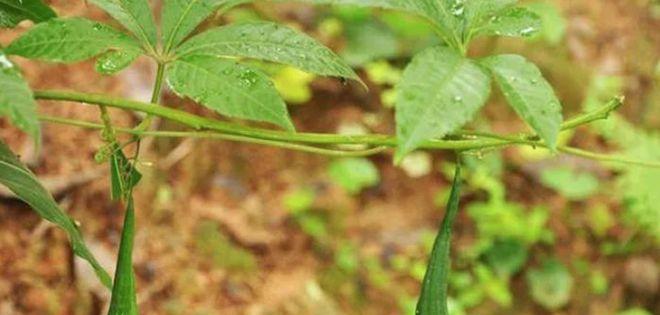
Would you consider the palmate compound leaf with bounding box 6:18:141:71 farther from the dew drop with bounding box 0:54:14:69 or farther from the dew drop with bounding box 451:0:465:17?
the dew drop with bounding box 451:0:465:17

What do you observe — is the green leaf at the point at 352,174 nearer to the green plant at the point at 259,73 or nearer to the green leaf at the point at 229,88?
the green plant at the point at 259,73

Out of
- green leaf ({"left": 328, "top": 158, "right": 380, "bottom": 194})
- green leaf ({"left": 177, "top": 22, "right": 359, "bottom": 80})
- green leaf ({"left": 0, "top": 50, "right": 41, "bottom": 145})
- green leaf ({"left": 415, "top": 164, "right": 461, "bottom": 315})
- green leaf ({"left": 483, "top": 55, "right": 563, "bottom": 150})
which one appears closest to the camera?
green leaf ({"left": 0, "top": 50, "right": 41, "bottom": 145})

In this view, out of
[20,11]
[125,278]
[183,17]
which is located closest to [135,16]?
[183,17]

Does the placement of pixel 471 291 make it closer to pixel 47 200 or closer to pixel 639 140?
pixel 639 140

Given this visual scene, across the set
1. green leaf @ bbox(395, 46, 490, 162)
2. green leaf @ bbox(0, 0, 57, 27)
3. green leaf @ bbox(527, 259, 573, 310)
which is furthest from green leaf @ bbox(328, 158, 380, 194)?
green leaf @ bbox(395, 46, 490, 162)

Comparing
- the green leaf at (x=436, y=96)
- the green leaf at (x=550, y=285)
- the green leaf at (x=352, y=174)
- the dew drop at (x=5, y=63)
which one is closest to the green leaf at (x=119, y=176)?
the dew drop at (x=5, y=63)

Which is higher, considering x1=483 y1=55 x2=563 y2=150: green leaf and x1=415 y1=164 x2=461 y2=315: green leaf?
x1=483 y1=55 x2=563 y2=150: green leaf
